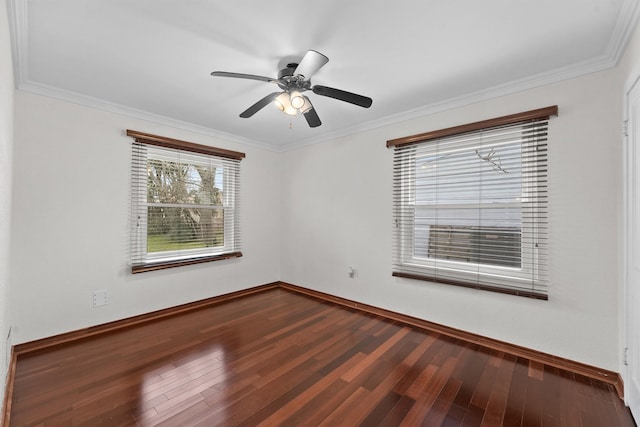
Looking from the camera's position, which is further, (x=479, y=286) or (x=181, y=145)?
(x=181, y=145)

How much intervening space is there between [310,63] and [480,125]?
176cm

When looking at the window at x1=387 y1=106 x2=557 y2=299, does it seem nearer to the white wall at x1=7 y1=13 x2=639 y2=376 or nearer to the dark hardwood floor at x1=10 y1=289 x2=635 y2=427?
the white wall at x1=7 y1=13 x2=639 y2=376

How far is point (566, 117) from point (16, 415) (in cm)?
428

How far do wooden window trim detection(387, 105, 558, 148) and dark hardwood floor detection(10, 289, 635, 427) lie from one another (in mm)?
2006

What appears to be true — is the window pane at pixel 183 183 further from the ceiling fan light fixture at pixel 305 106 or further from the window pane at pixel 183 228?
the ceiling fan light fixture at pixel 305 106

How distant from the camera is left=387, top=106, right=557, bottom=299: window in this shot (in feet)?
7.84

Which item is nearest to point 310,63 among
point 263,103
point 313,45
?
point 313,45

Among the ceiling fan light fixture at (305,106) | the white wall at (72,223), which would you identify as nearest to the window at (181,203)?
the white wall at (72,223)

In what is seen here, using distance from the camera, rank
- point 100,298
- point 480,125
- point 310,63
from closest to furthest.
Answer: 1. point 310,63
2. point 480,125
3. point 100,298

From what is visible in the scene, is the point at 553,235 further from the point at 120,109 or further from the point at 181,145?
the point at 120,109

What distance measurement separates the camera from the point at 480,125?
2627 mm

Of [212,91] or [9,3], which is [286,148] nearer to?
[212,91]

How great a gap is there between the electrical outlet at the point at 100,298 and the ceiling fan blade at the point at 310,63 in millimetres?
2824

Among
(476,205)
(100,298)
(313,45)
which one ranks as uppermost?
(313,45)
